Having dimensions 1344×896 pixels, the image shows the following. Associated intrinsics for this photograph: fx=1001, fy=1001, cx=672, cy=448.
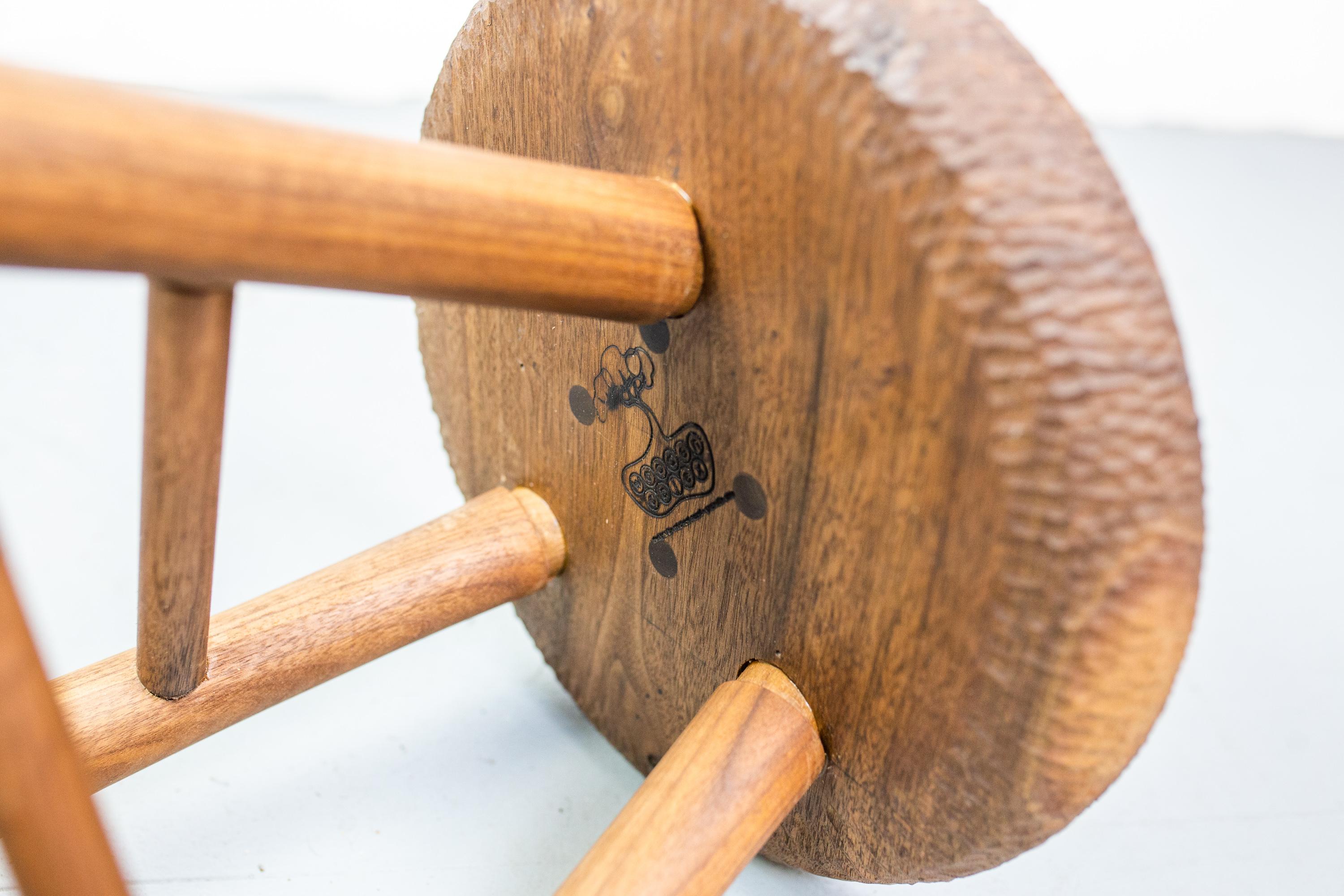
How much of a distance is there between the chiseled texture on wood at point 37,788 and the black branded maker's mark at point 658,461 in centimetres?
24

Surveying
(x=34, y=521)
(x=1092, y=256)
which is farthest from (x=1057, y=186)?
(x=34, y=521)

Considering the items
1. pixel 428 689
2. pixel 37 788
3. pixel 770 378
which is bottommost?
pixel 428 689

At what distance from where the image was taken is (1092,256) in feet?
0.96

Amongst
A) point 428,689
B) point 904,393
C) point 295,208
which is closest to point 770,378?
point 904,393

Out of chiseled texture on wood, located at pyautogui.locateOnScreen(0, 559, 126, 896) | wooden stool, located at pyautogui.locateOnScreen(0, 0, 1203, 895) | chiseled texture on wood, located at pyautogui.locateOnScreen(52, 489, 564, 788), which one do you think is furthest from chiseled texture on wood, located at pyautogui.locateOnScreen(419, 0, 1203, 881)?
chiseled texture on wood, located at pyautogui.locateOnScreen(0, 559, 126, 896)

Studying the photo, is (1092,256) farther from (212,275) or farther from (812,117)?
(212,275)

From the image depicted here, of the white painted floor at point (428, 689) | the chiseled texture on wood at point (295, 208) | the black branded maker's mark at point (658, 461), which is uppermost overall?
the chiseled texture on wood at point (295, 208)

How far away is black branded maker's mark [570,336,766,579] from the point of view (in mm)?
411

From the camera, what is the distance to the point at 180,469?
0.33 meters

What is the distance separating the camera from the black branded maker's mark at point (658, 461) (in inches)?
16.2

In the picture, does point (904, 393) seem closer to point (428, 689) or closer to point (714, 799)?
point (714, 799)

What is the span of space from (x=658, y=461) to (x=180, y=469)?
191 millimetres

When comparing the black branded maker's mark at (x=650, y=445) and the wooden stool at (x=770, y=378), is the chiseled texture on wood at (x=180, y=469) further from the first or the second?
the black branded maker's mark at (x=650, y=445)

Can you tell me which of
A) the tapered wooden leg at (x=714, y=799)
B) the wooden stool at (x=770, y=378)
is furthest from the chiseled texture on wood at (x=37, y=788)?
the tapered wooden leg at (x=714, y=799)
